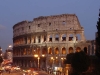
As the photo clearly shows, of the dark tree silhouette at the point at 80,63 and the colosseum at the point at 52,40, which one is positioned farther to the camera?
the colosseum at the point at 52,40

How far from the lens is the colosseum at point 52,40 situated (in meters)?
72.9

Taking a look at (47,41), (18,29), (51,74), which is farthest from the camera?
(18,29)

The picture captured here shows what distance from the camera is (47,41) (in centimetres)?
7669

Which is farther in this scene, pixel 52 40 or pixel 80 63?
pixel 52 40

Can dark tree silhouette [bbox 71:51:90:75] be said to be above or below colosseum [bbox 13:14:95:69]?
below

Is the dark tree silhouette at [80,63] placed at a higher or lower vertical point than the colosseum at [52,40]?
lower

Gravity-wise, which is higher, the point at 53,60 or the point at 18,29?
the point at 18,29

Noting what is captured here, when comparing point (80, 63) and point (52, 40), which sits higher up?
point (52, 40)

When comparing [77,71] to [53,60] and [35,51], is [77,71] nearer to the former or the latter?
[53,60]

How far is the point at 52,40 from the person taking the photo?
7606cm

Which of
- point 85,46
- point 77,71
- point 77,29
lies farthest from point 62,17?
point 77,71

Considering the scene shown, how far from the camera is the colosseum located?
239ft

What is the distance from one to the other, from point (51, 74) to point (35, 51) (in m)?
23.9

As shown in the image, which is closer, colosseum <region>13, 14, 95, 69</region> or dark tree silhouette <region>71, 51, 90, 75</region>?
→ dark tree silhouette <region>71, 51, 90, 75</region>
